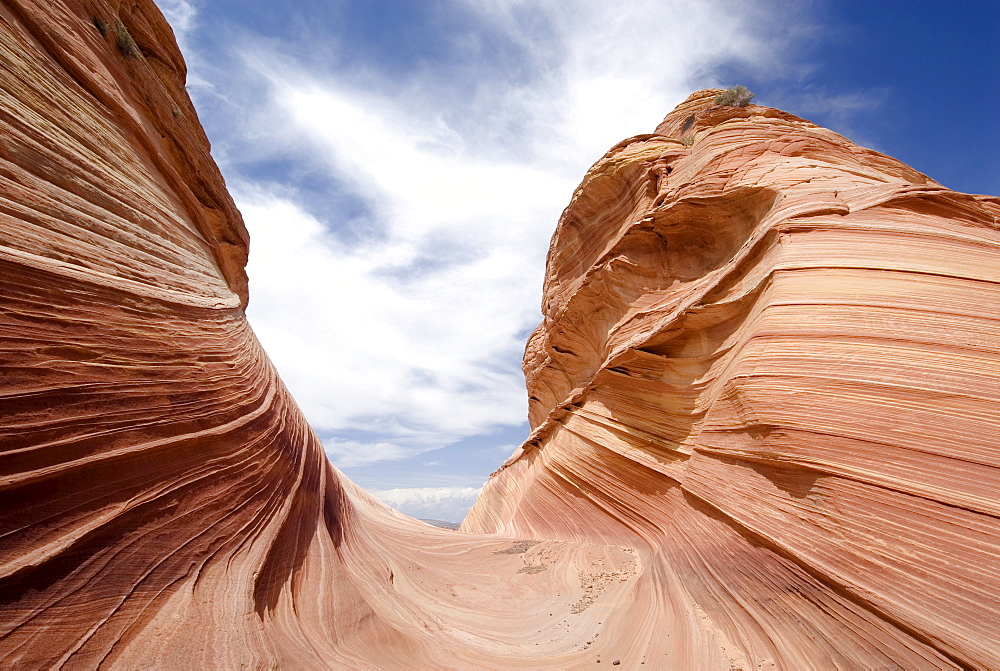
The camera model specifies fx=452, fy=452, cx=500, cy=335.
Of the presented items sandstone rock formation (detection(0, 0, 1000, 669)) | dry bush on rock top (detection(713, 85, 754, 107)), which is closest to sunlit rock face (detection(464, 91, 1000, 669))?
sandstone rock formation (detection(0, 0, 1000, 669))

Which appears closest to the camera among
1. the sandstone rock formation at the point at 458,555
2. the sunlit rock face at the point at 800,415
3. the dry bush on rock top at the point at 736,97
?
the sandstone rock formation at the point at 458,555

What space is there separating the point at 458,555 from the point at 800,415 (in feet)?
23.5

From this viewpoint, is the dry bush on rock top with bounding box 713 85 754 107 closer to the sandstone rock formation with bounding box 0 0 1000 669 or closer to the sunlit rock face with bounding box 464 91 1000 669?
the sunlit rock face with bounding box 464 91 1000 669

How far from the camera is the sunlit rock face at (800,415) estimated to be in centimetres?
407

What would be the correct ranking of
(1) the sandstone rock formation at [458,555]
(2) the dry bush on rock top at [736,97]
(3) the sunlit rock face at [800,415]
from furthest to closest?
(2) the dry bush on rock top at [736,97] < (3) the sunlit rock face at [800,415] < (1) the sandstone rock formation at [458,555]

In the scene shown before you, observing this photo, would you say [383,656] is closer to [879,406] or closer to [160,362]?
[160,362]

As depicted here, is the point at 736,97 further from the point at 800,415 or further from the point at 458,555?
the point at 458,555

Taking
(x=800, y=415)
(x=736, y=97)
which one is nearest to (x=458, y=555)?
(x=800, y=415)

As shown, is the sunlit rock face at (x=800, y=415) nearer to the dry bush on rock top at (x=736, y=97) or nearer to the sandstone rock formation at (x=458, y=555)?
the sandstone rock formation at (x=458, y=555)

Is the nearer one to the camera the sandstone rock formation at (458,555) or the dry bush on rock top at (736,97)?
the sandstone rock formation at (458,555)

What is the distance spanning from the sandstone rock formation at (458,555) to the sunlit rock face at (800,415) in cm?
3

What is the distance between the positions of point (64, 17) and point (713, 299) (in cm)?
997

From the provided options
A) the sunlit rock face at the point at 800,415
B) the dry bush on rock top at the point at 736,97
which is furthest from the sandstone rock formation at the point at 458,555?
the dry bush on rock top at the point at 736,97

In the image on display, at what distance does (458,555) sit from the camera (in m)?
9.60
